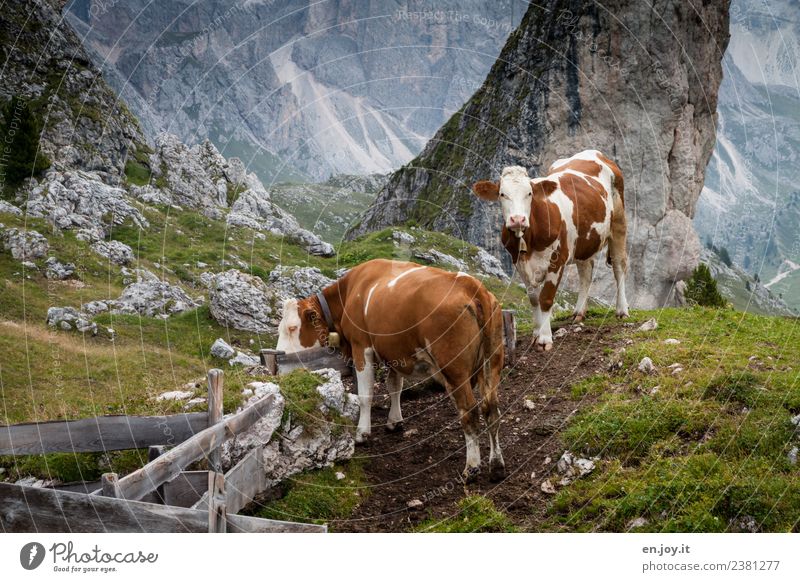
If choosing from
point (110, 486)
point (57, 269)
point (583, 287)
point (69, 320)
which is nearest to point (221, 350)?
point (69, 320)

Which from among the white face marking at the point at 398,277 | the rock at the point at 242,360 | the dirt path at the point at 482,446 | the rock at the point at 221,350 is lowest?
the rock at the point at 242,360

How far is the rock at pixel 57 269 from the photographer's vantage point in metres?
27.3

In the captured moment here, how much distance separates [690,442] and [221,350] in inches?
692

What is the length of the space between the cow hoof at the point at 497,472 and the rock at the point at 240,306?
17.3m

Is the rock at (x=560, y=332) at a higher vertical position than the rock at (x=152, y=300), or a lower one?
higher

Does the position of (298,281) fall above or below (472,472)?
below

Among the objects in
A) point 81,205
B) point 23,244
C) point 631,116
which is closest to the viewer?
point 23,244

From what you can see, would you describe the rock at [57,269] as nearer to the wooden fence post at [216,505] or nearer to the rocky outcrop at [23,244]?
the rocky outcrop at [23,244]

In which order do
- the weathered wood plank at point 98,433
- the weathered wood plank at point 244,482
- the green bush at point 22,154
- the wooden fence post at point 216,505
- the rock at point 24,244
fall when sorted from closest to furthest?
the wooden fence post at point 216,505 → the weathered wood plank at point 98,433 → the weathered wood plank at point 244,482 → the rock at point 24,244 → the green bush at point 22,154

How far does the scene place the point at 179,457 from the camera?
696 centimetres

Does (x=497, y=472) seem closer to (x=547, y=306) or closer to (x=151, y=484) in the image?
(x=151, y=484)

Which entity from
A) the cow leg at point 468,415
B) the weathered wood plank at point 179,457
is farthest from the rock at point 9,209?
the cow leg at point 468,415

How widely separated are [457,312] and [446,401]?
4133 mm

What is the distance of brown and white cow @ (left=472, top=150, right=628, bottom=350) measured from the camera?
458 inches
